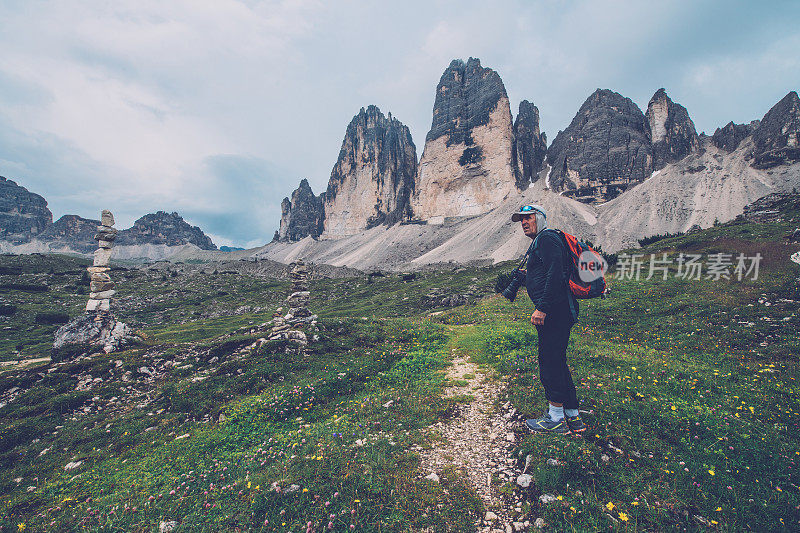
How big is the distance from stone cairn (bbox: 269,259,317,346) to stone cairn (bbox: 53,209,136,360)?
8629mm

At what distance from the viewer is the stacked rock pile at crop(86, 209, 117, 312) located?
63.4ft

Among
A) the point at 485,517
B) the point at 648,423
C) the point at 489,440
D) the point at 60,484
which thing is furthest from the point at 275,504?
the point at 648,423

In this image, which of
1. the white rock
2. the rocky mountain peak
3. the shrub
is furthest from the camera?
the rocky mountain peak

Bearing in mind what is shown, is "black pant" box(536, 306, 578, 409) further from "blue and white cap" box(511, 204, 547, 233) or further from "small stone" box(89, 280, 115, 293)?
"small stone" box(89, 280, 115, 293)

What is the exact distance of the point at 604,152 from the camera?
4857 inches

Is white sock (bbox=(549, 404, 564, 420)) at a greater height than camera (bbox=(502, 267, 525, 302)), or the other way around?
camera (bbox=(502, 267, 525, 302))

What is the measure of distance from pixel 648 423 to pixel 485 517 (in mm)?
4282

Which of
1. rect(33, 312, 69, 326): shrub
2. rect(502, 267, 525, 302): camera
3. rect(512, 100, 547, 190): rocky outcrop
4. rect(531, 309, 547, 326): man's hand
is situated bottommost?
rect(33, 312, 69, 326): shrub

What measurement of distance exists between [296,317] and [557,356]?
585 inches

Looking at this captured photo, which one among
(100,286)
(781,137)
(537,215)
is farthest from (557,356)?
(781,137)

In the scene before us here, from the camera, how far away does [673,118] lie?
118625mm

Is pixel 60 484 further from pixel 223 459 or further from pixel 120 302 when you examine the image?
pixel 120 302

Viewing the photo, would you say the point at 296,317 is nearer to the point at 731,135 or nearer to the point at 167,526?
the point at 167,526

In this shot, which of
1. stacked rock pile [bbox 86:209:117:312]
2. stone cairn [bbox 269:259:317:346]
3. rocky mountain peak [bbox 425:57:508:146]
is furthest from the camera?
rocky mountain peak [bbox 425:57:508:146]
